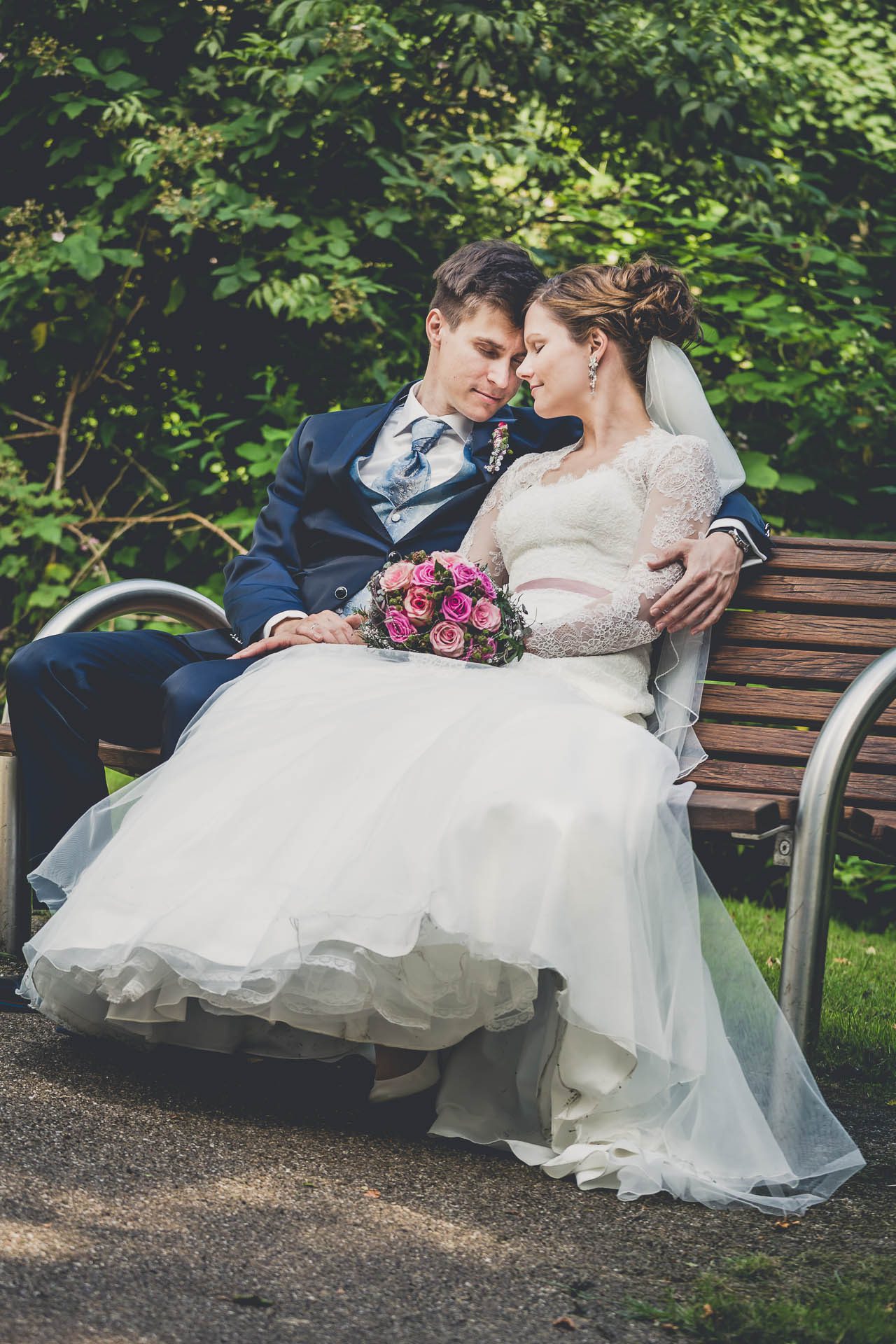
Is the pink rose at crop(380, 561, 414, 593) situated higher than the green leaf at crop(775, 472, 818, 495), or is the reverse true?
the green leaf at crop(775, 472, 818, 495)

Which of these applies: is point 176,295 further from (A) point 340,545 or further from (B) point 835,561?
(B) point 835,561

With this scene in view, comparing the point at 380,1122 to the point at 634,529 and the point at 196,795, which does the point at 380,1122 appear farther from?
the point at 634,529

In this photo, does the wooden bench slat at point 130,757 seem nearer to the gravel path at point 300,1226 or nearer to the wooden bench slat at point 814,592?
the gravel path at point 300,1226

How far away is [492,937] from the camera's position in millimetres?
2303

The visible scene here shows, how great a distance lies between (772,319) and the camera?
18.7 feet

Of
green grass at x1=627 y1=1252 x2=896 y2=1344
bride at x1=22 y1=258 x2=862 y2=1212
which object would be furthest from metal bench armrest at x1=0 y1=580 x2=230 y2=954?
green grass at x1=627 y1=1252 x2=896 y2=1344

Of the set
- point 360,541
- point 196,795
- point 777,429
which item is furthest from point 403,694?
point 777,429

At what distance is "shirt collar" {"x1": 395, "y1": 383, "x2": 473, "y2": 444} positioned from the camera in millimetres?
3920

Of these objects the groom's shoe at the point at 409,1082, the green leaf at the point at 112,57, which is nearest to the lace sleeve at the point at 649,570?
the groom's shoe at the point at 409,1082

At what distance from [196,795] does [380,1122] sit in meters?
0.72

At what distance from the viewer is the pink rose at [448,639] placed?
119 inches

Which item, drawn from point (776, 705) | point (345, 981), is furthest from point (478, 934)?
point (776, 705)

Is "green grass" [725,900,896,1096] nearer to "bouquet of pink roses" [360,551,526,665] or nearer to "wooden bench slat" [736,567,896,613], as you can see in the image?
"wooden bench slat" [736,567,896,613]

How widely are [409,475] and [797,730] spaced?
4.15ft
